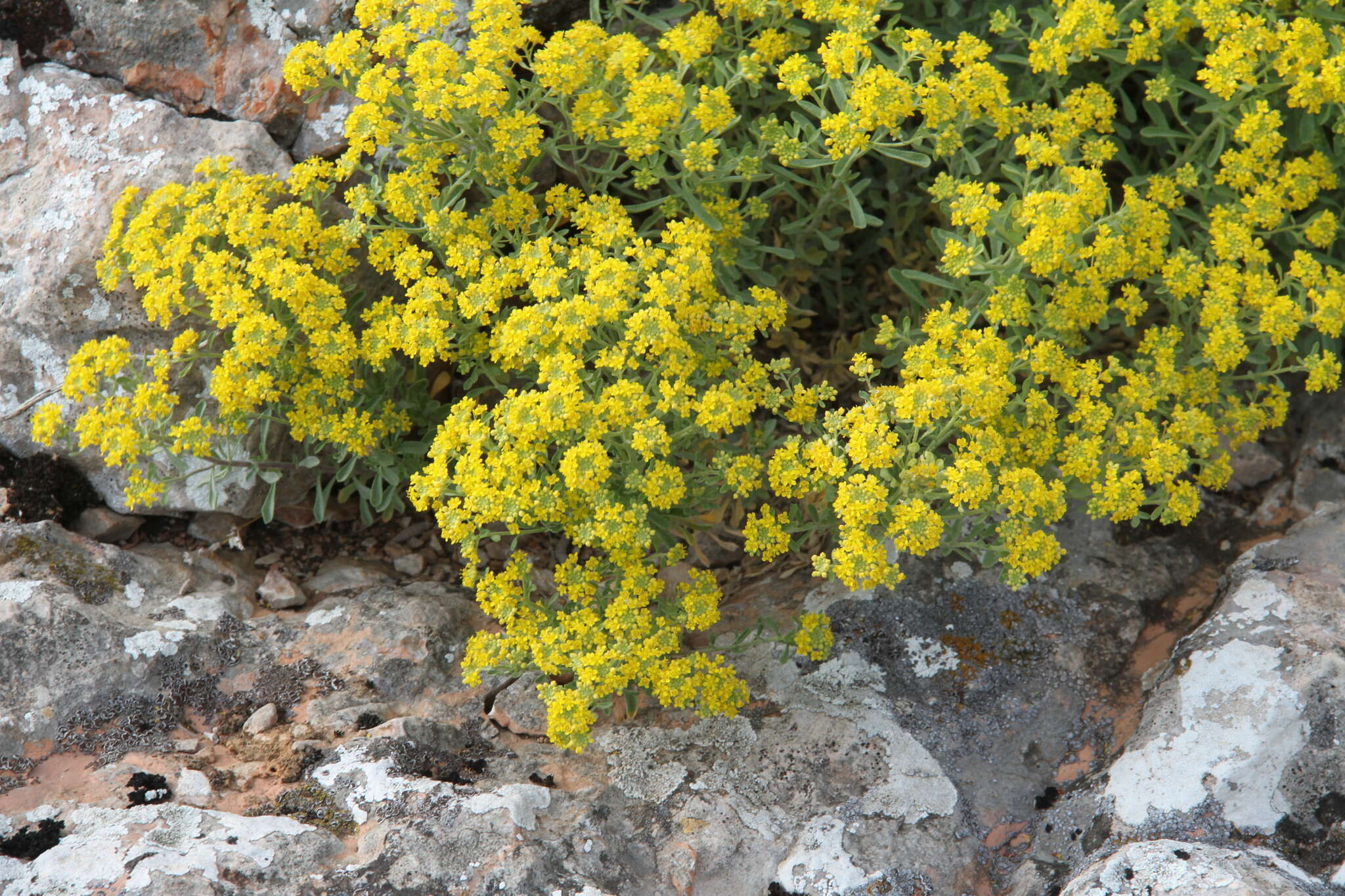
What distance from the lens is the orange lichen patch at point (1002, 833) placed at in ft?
10.4

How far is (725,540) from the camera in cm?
435

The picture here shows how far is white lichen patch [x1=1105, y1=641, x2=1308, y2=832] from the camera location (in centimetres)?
292

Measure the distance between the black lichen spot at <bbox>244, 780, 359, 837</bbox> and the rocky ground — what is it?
1 centimetres

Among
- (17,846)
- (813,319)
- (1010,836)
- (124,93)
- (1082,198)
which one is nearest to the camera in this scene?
(17,846)

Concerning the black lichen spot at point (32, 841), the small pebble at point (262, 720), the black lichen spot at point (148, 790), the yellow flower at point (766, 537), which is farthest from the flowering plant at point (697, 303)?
the black lichen spot at point (32, 841)

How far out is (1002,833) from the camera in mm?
3193

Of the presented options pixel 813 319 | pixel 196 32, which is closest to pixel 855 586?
pixel 813 319

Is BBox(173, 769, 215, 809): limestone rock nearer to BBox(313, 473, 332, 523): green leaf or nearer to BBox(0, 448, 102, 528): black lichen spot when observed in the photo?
BBox(313, 473, 332, 523): green leaf

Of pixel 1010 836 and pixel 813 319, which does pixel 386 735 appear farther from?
pixel 813 319

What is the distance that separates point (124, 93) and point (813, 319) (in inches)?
118

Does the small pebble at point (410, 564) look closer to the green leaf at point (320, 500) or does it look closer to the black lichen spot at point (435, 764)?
the green leaf at point (320, 500)

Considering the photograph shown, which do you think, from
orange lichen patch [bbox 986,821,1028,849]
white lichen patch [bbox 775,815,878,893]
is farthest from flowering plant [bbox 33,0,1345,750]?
orange lichen patch [bbox 986,821,1028,849]

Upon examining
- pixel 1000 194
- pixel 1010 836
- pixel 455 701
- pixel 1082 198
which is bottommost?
pixel 1010 836

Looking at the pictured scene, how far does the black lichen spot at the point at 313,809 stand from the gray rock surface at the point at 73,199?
4.74 feet
